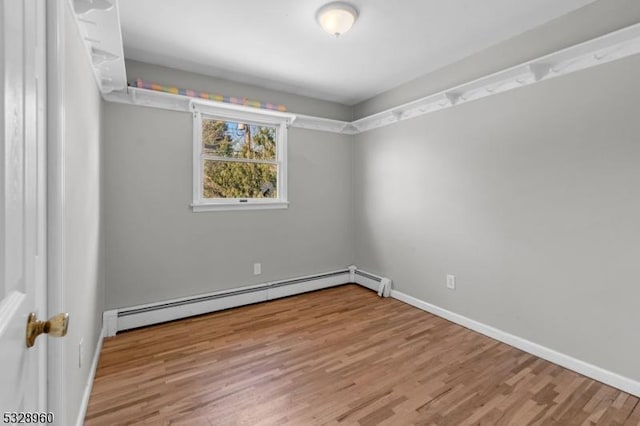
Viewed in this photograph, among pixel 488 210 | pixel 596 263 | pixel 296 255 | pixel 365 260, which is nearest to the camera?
pixel 596 263

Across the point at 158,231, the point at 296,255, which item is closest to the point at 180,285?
the point at 158,231

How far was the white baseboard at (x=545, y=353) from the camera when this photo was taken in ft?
6.50

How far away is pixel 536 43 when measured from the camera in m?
2.41

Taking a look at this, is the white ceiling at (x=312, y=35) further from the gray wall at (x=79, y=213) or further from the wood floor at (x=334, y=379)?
the wood floor at (x=334, y=379)

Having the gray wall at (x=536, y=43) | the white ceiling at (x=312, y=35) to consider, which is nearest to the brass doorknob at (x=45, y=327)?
the white ceiling at (x=312, y=35)

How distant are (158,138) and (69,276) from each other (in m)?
1.94

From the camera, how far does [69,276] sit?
141 cm

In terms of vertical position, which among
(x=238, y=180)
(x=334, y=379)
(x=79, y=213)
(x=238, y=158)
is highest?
(x=238, y=158)

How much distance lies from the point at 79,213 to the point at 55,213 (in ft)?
2.09

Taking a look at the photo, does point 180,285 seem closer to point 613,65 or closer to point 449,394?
point 449,394

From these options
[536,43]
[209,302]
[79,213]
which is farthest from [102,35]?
[536,43]

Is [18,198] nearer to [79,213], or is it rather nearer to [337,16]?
[79,213]

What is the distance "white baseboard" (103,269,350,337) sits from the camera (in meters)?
2.81

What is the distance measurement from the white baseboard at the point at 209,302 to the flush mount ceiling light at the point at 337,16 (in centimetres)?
275
